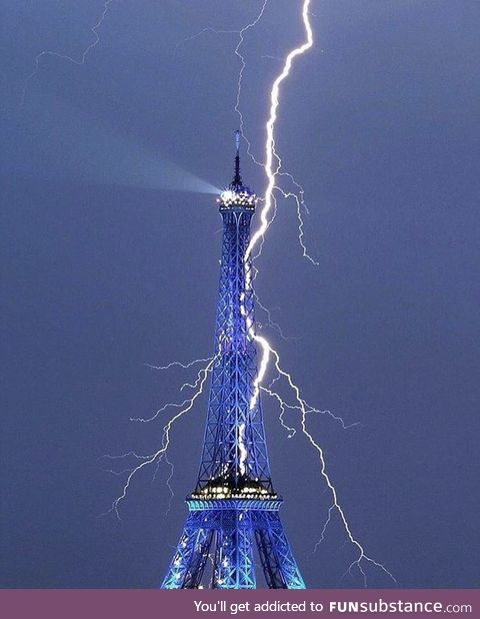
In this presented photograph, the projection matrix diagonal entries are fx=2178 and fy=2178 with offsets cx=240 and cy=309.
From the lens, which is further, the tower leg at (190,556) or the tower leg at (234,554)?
the tower leg at (190,556)

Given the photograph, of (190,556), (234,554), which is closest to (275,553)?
(234,554)

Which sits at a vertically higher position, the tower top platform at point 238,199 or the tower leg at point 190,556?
the tower top platform at point 238,199

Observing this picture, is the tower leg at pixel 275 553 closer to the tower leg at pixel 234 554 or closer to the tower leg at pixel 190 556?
the tower leg at pixel 234 554

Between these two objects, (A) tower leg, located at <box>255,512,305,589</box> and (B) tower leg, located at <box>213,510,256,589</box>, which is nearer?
(B) tower leg, located at <box>213,510,256,589</box>

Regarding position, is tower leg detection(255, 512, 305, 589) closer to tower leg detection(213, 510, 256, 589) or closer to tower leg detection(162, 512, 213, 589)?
tower leg detection(213, 510, 256, 589)
